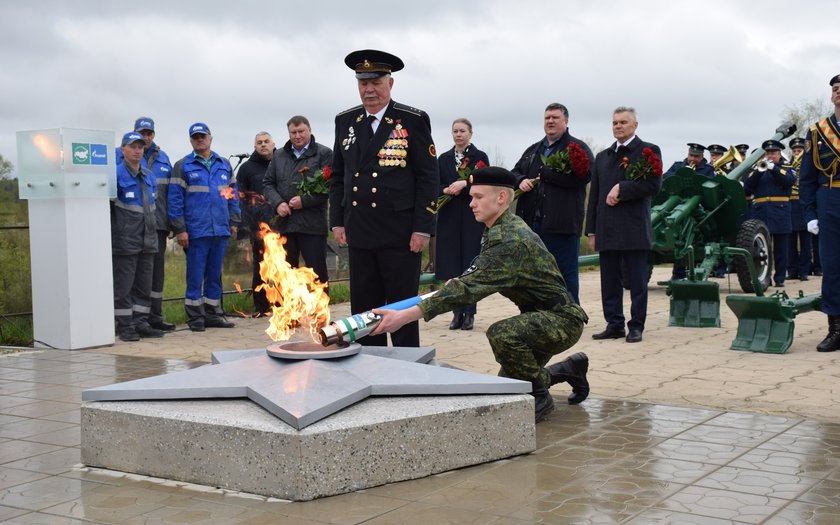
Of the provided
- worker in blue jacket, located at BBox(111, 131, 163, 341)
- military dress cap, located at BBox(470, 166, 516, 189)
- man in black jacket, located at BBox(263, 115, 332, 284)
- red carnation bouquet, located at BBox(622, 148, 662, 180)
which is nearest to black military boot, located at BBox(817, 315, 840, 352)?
red carnation bouquet, located at BBox(622, 148, 662, 180)

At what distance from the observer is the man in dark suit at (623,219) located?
8.77 m

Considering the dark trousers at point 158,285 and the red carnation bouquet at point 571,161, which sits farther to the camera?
the dark trousers at point 158,285

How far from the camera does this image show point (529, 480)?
13.8 feet

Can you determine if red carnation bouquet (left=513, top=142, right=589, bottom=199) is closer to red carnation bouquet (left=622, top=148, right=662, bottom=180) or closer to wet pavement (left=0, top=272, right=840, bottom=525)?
red carnation bouquet (left=622, top=148, right=662, bottom=180)

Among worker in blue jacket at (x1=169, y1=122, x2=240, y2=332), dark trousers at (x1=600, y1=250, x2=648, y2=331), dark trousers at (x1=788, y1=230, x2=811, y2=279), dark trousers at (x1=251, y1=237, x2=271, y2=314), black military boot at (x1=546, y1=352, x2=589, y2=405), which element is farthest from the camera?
dark trousers at (x1=788, y1=230, x2=811, y2=279)

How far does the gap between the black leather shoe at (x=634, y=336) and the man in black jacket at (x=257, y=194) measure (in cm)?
457

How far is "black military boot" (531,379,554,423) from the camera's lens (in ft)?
17.7

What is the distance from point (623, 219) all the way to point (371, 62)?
364 centimetres

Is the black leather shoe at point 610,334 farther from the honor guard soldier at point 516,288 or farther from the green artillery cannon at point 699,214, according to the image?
the honor guard soldier at point 516,288

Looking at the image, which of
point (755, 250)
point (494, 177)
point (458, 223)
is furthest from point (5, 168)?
point (755, 250)

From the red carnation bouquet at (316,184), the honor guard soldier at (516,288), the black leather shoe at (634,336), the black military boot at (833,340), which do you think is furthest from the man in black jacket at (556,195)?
the honor guard soldier at (516,288)

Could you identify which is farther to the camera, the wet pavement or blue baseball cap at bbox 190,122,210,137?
blue baseball cap at bbox 190,122,210,137

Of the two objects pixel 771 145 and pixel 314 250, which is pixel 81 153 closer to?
pixel 314 250

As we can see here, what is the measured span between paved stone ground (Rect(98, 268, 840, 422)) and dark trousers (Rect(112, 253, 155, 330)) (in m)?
0.40
